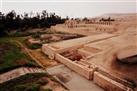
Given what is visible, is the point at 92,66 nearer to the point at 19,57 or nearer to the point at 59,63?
the point at 59,63

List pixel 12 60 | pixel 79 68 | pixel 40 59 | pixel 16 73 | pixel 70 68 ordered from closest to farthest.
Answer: pixel 79 68, pixel 16 73, pixel 70 68, pixel 12 60, pixel 40 59

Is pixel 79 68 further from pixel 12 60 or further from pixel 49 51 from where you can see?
pixel 12 60

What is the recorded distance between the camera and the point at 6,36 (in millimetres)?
38344

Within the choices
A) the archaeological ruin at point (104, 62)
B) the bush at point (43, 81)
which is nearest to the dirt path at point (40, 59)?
the archaeological ruin at point (104, 62)

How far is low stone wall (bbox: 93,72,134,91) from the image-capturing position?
13784 millimetres

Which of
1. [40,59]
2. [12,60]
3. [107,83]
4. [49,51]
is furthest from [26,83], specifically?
[49,51]

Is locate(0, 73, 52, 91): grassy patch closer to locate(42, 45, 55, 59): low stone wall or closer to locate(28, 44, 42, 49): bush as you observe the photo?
locate(42, 45, 55, 59): low stone wall

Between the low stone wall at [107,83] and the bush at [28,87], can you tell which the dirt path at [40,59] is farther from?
the low stone wall at [107,83]

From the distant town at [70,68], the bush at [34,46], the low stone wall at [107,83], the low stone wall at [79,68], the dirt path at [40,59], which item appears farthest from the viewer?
the bush at [34,46]

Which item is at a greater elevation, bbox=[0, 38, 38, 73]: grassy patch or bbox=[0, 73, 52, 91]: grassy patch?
bbox=[0, 38, 38, 73]: grassy patch

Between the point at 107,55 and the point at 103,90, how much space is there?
4559mm

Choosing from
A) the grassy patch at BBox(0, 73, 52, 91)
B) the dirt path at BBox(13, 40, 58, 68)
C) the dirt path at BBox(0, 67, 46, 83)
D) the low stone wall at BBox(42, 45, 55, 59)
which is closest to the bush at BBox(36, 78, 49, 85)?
the grassy patch at BBox(0, 73, 52, 91)

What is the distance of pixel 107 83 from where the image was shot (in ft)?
48.5

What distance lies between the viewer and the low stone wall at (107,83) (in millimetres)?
13784
